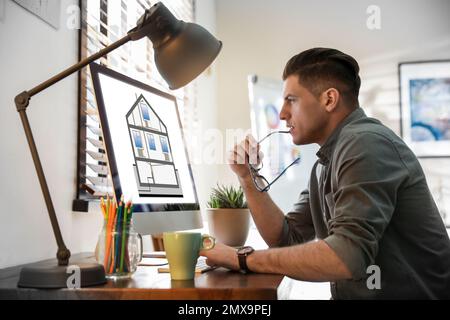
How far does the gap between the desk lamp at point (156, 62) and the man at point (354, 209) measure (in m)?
0.30

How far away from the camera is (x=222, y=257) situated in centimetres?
102

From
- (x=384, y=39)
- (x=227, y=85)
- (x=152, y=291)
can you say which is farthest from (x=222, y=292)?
(x=384, y=39)

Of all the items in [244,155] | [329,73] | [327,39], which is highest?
[327,39]

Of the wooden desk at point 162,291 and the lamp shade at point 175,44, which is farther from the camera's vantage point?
the lamp shade at point 175,44

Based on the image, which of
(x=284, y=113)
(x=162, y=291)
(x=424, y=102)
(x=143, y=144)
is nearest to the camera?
(x=162, y=291)

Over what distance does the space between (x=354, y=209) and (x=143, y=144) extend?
1.90 ft

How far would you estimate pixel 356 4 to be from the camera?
3271 mm

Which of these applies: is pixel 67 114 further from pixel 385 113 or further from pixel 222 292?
pixel 385 113

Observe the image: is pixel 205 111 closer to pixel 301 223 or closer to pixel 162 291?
pixel 301 223

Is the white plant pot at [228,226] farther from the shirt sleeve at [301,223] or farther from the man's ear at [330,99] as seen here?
the man's ear at [330,99]

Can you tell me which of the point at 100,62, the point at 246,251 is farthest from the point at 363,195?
the point at 100,62

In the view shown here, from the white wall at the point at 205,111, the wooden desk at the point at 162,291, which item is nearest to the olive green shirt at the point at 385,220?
the wooden desk at the point at 162,291

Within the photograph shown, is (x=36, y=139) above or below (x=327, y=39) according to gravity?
below

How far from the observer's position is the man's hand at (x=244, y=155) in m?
1.52
